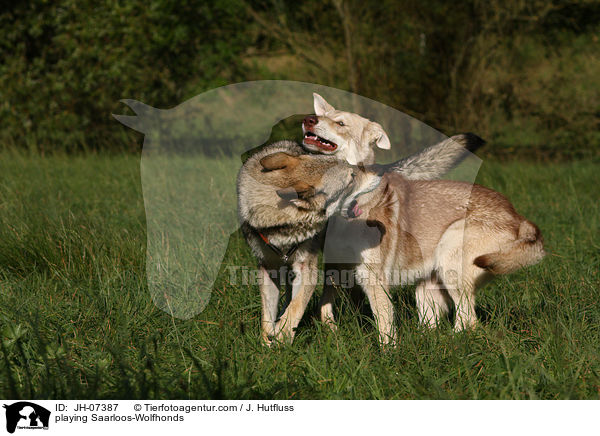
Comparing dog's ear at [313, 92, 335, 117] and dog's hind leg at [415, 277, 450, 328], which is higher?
dog's ear at [313, 92, 335, 117]

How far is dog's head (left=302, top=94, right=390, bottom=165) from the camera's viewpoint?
3.83 metres

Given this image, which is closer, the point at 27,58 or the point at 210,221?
the point at 210,221

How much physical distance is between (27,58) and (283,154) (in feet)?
31.9

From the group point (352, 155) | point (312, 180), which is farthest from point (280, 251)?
point (352, 155)

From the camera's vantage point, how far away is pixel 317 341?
311 cm

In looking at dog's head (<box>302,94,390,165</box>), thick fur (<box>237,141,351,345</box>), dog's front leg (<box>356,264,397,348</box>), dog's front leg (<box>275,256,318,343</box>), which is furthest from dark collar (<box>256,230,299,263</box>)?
dog's head (<box>302,94,390,165</box>)

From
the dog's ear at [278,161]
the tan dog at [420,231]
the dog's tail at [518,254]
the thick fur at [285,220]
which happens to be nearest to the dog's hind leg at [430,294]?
the tan dog at [420,231]

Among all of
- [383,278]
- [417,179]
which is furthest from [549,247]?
[383,278]

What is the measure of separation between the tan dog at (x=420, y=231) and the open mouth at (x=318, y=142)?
1.47ft

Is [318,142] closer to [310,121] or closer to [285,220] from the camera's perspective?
[310,121]

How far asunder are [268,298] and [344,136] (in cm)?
131

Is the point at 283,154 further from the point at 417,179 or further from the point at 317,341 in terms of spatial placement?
the point at 417,179
